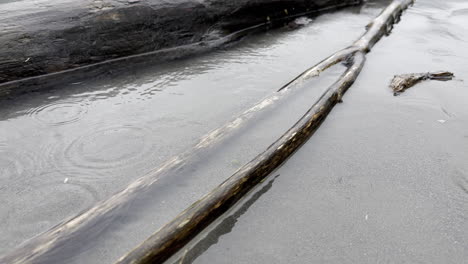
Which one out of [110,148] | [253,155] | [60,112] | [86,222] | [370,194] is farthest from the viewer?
[60,112]

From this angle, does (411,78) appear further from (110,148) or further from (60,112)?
(60,112)

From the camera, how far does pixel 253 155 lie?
2.57m

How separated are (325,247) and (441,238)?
64 centimetres

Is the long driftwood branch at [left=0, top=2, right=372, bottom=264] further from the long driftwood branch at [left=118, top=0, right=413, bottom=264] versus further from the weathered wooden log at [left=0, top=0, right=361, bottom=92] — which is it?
the weathered wooden log at [left=0, top=0, right=361, bottom=92]

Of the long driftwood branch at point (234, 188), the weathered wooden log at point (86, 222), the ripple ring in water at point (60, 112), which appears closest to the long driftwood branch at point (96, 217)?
the weathered wooden log at point (86, 222)

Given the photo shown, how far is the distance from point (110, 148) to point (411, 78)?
300cm

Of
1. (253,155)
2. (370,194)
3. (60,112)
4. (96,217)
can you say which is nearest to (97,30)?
(60,112)

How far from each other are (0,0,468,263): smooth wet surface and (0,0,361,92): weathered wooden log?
42 centimetres

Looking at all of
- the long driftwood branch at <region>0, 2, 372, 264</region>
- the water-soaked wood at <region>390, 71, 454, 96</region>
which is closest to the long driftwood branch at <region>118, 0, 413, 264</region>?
the long driftwood branch at <region>0, 2, 372, 264</region>

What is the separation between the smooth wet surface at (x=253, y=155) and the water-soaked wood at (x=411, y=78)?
8cm

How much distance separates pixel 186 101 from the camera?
350cm

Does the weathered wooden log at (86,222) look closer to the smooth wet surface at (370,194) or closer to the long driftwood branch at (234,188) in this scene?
the long driftwood branch at (234,188)

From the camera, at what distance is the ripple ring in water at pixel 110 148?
8.59ft

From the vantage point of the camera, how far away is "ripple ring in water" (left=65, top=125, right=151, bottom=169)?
262cm
